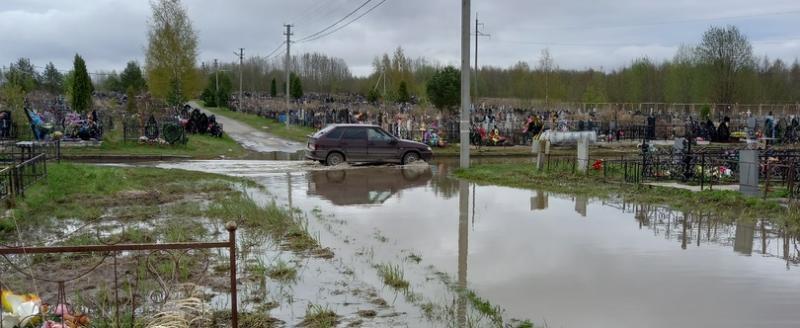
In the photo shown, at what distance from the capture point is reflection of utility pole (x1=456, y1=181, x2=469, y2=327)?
21.6 feet

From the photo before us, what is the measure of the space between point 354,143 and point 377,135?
0.87 meters

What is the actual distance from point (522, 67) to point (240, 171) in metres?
58.8

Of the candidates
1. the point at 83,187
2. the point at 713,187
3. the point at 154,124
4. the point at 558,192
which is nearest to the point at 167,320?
the point at 83,187

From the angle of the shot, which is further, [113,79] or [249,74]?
[249,74]

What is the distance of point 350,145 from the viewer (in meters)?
22.4

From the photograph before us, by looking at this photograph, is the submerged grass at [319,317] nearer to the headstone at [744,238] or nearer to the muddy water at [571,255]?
the muddy water at [571,255]

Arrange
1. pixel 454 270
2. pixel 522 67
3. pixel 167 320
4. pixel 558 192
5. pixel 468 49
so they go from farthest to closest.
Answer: pixel 522 67 → pixel 468 49 → pixel 558 192 → pixel 454 270 → pixel 167 320

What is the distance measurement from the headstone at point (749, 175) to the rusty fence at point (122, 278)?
1095 centimetres

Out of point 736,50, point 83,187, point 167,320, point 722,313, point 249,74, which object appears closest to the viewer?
point 167,320

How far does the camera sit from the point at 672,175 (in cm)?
1691

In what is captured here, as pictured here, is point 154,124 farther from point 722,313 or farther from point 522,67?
point 522,67

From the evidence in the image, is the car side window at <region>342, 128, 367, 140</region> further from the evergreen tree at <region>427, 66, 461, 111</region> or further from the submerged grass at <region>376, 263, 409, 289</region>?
the evergreen tree at <region>427, 66, 461, 111</region>

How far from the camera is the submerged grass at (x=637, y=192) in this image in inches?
481

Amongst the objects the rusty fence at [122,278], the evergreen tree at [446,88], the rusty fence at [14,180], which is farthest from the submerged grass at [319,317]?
the evergreen tree at [446,88]
